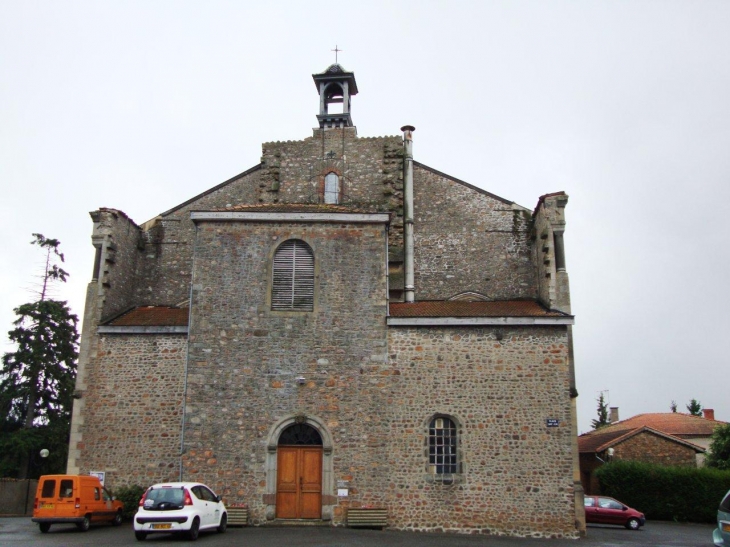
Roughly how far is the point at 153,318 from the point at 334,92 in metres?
12.0

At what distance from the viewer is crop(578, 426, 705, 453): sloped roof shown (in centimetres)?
3409

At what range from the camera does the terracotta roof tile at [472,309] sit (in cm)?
1883

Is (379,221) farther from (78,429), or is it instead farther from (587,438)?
(587,438)

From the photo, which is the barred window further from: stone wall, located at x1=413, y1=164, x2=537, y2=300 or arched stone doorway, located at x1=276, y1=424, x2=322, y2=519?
stone wall, located at x1=413, y1=164, x2=537, y2=300

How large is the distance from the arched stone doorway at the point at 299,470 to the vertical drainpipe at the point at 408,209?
644 centimetres

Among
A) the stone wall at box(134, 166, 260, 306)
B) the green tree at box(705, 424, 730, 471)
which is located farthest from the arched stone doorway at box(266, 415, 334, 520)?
the green tree at box(705, 424, 730, 471)

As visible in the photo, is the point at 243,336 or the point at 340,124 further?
the point at 340,124

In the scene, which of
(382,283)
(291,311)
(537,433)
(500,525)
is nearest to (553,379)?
(537,433)

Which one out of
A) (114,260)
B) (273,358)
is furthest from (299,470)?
(114,260)

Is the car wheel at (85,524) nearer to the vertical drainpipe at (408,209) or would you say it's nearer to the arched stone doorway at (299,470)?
the arched stone doorway at (299,470)

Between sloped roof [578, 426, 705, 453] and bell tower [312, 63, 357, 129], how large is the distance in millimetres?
20511

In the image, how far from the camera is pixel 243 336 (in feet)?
61.2

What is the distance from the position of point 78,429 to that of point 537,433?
12.4 metres

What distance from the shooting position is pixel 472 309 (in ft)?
65.8
